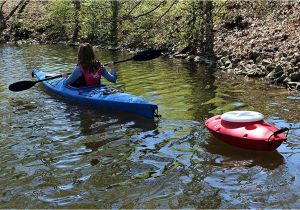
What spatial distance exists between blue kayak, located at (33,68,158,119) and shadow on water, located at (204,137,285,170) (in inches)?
61.1

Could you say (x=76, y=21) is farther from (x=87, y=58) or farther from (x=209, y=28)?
(x=87, y=58)

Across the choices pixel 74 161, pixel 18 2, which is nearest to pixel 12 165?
pixel 74 161

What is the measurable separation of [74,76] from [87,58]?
19.3 inches

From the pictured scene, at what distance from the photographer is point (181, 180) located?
4.24m

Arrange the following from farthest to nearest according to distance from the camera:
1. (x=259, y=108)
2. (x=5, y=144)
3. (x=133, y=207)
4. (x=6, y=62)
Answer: (x=6, y=62), (x=259, y=108), (x=5, y=144), (x=133, y=207)

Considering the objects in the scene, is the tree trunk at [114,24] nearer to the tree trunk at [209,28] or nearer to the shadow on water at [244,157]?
the tree trunk at [209,28]

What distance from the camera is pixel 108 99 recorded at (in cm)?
688

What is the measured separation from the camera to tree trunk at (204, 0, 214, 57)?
39.4ft

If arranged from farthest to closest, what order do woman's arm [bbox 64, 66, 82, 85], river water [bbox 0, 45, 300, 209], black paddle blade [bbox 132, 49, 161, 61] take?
black paddle blade [bbox 132, 49, 161, 61] → woman's arm [bbox 64, 66, 82, 85] → river water [bbox 0, 45, 300, 209]

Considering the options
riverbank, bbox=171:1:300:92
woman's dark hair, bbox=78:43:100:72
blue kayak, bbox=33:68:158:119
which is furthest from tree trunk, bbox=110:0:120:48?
woman's dark hair, bbox=78:43:100:72

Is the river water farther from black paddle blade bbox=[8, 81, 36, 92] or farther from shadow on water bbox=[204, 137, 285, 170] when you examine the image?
black paddle blade bbox=[8, 81, 36, 92]

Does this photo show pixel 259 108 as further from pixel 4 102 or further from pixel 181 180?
pixel 4 102

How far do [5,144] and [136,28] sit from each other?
10719 millimetres

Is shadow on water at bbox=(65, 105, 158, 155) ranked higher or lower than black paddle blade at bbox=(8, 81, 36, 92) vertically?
lower
